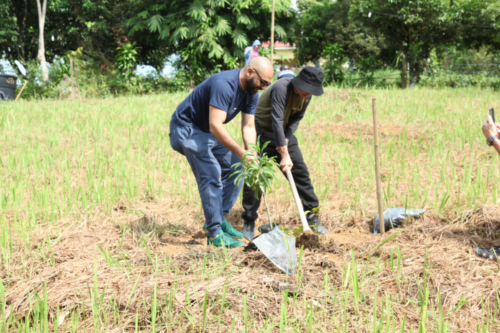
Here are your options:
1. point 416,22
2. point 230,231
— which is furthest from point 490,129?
point 416,22

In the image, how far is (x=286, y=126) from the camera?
10.7 feet

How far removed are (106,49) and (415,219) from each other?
1637 cm

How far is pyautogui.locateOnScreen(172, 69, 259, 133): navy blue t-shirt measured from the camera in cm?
261

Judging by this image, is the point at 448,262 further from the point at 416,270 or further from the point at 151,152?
the point at 151,152

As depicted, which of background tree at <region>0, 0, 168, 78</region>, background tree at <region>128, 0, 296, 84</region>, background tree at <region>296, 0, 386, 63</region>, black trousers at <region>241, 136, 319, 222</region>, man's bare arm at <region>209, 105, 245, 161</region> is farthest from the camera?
background tree at <region>0, 0, 168, 78</region>

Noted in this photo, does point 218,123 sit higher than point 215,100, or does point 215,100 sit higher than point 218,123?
point 215,100

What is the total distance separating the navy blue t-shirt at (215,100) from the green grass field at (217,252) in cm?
90

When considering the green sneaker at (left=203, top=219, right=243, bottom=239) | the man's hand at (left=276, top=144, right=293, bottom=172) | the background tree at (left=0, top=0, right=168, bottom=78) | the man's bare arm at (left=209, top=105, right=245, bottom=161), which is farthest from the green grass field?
the background tree at (left=0, top=0, right=168, bottom=78)

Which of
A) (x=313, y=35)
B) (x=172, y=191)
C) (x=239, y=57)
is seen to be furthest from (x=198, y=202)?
(x=313, y=35)

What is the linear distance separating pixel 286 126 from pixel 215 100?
2.83 ft

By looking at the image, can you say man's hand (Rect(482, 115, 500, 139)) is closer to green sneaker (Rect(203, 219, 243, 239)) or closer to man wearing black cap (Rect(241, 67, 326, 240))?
man wearing black cap (Rect(241, 67, 326, 240))

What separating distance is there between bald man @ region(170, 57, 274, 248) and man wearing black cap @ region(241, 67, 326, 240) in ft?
0.66

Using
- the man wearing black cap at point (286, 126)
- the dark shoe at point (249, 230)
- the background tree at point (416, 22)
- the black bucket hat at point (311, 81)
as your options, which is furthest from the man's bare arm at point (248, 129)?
the background tree at point (416, 22)

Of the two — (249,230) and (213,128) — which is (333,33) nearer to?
(249,230)
